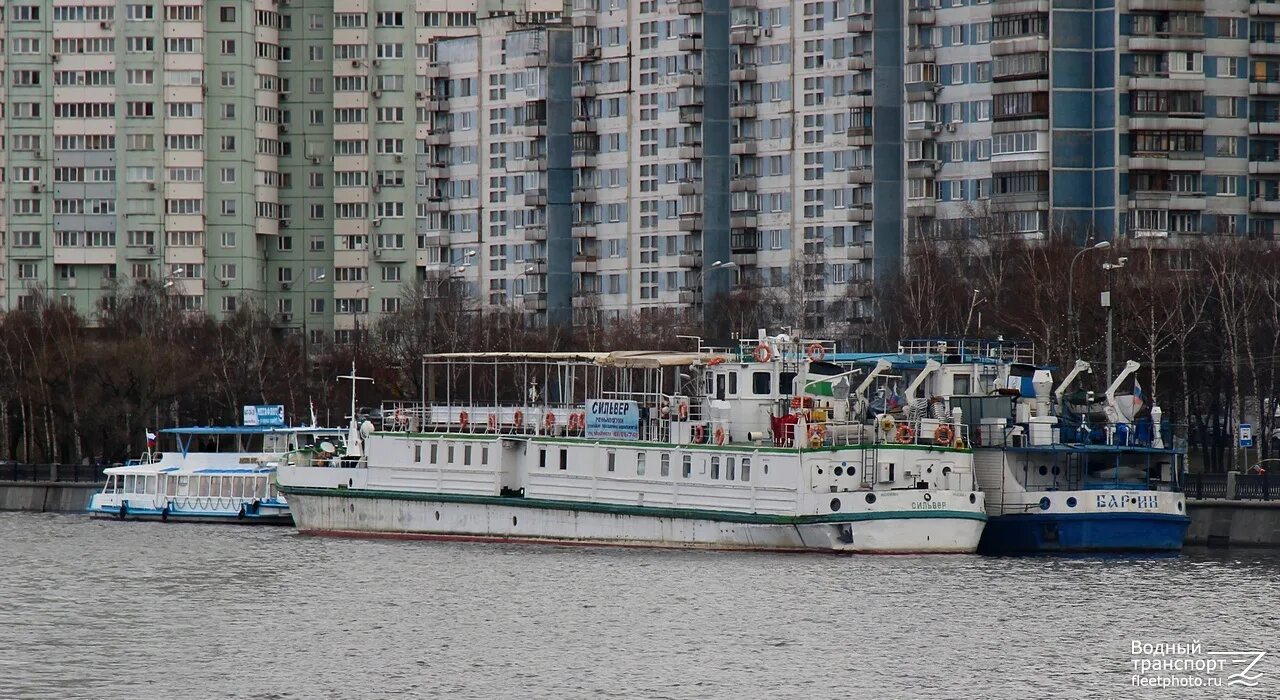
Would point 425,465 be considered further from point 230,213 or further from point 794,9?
point 230,213

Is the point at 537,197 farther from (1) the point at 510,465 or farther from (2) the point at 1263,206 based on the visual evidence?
(1) the point at 510,465

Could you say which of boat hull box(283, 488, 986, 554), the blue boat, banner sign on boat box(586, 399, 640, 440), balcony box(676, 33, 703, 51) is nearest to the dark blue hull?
the blue boat

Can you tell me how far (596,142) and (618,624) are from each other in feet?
349

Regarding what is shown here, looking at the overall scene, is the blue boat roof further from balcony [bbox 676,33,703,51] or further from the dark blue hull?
balcony [bbox 676,33,703,51]

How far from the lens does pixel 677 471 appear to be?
85625 millimetres

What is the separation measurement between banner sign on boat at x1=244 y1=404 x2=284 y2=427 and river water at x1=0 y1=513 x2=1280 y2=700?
87.4 feet

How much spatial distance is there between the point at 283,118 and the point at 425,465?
103708mm

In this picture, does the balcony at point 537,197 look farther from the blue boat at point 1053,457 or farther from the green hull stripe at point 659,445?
the blue boat at point 1053,457

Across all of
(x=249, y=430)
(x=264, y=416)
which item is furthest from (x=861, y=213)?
(x=249, y=430)

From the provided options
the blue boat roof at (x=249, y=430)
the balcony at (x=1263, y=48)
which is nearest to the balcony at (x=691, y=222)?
the balcony at (x=1263, y=48)

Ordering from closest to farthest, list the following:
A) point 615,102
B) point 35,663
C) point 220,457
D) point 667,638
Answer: point 35,663 → point 667,638 → point 220,457 → point 615,102

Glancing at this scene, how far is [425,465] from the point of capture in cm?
9425

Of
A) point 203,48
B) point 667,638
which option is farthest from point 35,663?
point 203,48

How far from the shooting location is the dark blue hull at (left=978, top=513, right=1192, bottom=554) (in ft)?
271
